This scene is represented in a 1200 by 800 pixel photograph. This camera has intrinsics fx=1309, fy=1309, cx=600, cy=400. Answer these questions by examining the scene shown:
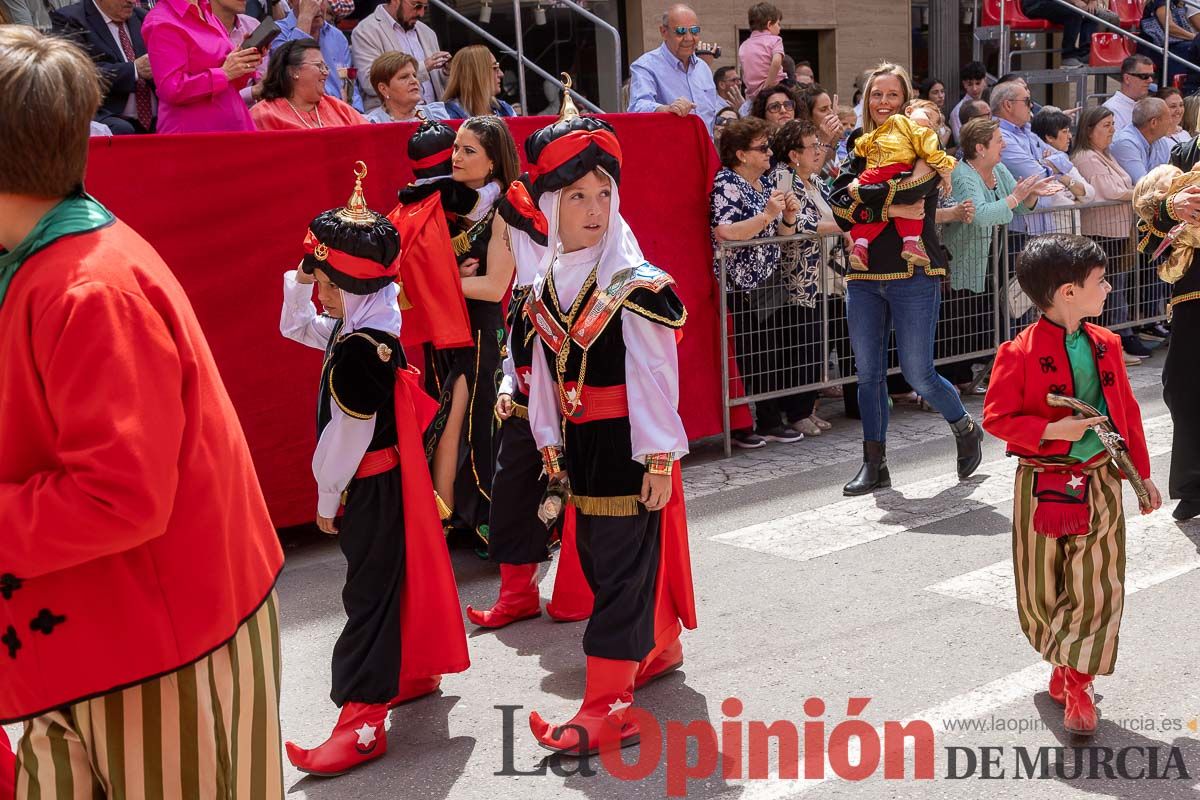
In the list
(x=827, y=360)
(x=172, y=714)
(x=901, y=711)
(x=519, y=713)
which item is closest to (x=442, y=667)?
(x=519, y=713)

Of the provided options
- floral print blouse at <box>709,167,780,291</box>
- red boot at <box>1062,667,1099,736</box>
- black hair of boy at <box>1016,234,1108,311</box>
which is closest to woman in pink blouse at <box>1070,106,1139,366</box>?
floral print blouse at <box>709,167,780,291</box>

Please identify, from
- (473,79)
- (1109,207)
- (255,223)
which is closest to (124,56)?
(255,223)

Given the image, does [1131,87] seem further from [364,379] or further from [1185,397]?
[364,379]

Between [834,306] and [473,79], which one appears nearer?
[473,79]

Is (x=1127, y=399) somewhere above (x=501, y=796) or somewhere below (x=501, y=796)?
above

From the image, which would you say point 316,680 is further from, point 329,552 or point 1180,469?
point 1180,469

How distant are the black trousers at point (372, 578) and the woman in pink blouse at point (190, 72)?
11.2 feet

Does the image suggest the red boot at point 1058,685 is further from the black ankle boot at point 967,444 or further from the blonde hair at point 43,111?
the blonde hair at point 43,111

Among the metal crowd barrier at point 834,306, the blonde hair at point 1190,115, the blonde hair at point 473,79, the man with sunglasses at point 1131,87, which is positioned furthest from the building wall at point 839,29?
the blonde hair at point 473,79

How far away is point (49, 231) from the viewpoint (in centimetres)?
224

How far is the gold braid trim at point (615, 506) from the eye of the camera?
414 cm

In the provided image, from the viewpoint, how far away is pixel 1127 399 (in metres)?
4.11

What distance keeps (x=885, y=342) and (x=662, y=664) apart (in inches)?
123

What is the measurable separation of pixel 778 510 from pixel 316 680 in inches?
112
